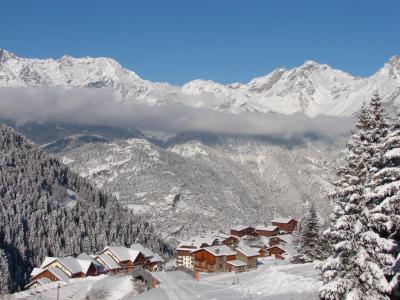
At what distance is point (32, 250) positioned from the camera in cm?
15412

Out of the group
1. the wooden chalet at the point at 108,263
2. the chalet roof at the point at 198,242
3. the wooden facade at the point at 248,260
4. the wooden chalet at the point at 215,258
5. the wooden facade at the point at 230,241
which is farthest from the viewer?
the wooden facade at the point at 230,241

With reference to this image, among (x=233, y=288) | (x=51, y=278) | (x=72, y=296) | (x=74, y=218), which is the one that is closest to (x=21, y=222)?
(x=74, y=218)

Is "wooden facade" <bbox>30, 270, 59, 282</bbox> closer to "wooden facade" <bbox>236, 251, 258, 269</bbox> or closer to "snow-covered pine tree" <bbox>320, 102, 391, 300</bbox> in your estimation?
"wooden facade" <bbox>236, 251, 258, 269</bbox>

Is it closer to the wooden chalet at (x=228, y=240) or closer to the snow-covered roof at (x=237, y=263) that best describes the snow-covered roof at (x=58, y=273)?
the snow-covered roof at (x=237, y=263)

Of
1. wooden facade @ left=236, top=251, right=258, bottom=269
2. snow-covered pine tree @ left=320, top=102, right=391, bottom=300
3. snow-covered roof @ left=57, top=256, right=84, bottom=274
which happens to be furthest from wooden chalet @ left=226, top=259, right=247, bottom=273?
snow-covered pine tree @ left=320, top=102, right=391, bottom=300

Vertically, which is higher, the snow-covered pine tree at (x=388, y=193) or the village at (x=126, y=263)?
the snow-covered pine tree at (x=388, y=193)

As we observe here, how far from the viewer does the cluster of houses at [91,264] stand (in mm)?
110250

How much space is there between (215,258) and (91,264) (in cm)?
2970

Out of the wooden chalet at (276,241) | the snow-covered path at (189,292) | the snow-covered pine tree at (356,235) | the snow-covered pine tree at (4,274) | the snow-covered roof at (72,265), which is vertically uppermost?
the snow-covered pine tree at (356,235)

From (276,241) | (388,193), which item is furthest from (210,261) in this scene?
(388,193)

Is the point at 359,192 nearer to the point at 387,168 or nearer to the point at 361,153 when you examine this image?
the point at 361,153

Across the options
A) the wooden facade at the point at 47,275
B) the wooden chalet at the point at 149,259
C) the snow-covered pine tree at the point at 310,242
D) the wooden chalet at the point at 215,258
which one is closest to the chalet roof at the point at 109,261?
the wooden chalet at the point at 149,259

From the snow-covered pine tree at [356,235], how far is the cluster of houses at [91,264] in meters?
82.4

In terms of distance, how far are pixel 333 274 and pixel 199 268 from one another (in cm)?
9784
